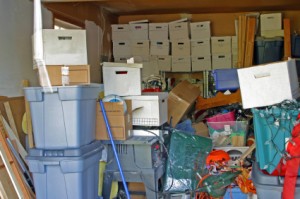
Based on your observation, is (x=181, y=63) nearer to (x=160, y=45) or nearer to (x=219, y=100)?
(x=160, y=45)

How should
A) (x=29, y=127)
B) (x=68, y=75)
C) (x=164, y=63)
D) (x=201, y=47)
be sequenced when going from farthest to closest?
(x=164, y=63), (x=201, y=47), (x=29, y=127), (x=68, y=75)

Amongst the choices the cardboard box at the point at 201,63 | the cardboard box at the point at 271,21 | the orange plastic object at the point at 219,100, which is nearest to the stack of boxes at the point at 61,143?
the orange plastic object at the point at 219,100

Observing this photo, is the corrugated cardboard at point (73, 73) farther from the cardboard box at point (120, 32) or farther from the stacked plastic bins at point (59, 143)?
the cardboard box at point (120, 32)

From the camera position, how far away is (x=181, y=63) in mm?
6359

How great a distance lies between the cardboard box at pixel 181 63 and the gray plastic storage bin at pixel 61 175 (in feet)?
12.3

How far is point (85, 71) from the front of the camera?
3.03 meters

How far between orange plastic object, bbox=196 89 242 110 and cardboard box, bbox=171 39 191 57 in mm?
1311

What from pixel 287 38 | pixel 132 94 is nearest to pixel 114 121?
pixel 132 94

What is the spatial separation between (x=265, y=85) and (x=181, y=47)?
12.8 feet

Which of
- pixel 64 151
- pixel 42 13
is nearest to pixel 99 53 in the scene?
pixel 42 13

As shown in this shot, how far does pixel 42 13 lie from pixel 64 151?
2.00m

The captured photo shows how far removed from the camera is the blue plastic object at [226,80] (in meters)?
4.76

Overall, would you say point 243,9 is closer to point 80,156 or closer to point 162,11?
point 162,11

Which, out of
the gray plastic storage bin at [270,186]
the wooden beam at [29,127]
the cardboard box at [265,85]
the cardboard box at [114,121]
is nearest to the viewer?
the gray plastic storage bin at [270,186]
